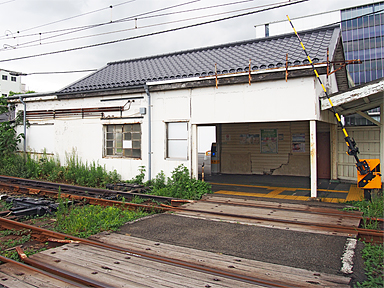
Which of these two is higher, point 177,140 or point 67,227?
point 177,140

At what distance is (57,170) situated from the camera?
12727mm

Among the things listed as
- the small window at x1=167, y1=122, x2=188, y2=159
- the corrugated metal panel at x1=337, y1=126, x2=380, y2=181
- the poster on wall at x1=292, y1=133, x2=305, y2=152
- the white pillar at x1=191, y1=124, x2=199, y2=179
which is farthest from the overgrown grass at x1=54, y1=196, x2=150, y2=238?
the poster on wall at x1=292, y1=133, x2=305, y2=152

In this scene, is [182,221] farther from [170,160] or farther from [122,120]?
[122,120]

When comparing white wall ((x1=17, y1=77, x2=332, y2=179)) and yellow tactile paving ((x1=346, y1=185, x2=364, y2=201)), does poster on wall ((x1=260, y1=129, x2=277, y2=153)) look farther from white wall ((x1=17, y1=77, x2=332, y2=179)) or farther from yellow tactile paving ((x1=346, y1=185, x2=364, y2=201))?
white wall ((x1=17, y1=77, x2=332, y2=179))

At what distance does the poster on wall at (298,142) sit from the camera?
46.1ft

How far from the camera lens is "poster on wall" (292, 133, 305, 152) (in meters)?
14.1

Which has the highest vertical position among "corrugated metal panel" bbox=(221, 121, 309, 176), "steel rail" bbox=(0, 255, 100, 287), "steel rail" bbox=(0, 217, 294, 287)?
"corrugated metal panel" bbox=(221, 121, 309, 176)

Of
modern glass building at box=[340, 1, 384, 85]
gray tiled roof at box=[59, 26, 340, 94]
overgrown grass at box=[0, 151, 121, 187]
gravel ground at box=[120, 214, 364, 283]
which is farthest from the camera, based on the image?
modern glass building at box=[340, 1, 384, 85]

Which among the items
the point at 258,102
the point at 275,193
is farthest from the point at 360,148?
the point at 258,102

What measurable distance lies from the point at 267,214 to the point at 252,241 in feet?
6.31

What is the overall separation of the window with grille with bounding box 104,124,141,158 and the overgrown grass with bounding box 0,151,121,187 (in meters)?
0.83

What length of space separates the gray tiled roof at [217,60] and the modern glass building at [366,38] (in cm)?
4374

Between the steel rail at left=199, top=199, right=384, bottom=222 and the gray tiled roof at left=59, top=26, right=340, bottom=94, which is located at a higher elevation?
the gray tiled roof at left=59, top=26, right=340, bottom=94

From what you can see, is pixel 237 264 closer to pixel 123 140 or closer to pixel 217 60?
pixel 123 140
